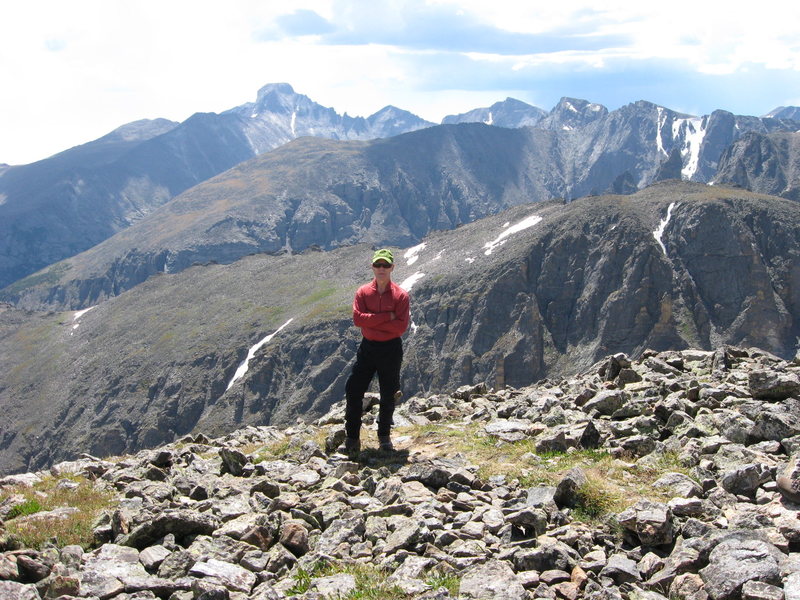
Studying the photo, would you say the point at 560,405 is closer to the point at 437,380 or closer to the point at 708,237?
the point at 437,380

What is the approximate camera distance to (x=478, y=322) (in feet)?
424

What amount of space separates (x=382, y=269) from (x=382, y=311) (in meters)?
0.91

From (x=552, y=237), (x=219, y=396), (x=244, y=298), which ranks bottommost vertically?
(x=219, y=396)

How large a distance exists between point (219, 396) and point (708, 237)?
343 ft

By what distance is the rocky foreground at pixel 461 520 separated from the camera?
7.54 m

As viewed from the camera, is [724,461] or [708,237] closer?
[724,461]

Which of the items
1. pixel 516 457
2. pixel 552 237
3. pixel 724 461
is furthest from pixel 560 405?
pixel 552 237

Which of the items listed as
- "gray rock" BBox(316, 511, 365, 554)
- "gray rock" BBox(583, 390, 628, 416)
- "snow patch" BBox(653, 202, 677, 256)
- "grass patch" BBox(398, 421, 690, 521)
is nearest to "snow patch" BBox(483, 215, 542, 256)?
"snow patch" BBox(653, 202, 677, 256)

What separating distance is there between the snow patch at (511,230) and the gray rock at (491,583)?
137m

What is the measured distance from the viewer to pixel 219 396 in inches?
5074

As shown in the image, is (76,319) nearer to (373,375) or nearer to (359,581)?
(373,375)

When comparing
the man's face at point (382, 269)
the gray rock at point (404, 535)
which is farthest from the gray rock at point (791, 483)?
the man's face at point (382, 269)

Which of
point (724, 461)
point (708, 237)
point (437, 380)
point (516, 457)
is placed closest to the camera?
point (724, 461)

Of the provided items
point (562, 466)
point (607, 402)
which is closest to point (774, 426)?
point (562, 466)
